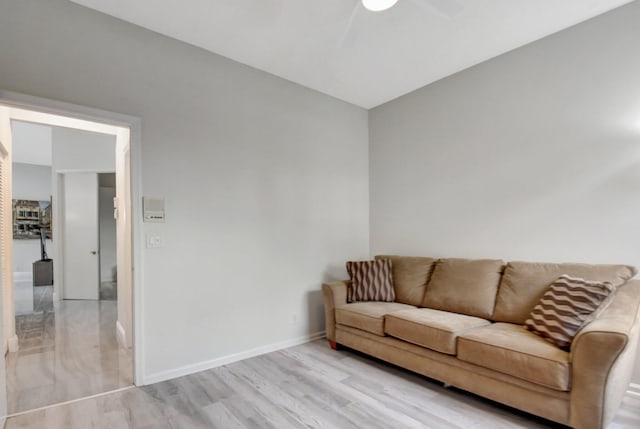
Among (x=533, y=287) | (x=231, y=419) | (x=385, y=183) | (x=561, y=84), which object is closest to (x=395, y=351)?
(x=533, y=287)

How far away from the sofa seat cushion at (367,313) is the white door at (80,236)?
514 cm

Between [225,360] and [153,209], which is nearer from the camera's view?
[153,209]

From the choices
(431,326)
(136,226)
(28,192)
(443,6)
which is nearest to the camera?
(443,6)

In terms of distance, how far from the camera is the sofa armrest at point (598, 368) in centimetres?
170

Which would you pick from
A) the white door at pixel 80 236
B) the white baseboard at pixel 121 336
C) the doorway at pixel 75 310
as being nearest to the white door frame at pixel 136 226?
the doorway at pixel 75 310

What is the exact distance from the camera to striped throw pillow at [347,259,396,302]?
3.45 metres

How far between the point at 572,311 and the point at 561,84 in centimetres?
194

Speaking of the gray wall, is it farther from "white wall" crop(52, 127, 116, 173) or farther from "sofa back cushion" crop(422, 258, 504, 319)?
"white wall" crop(52, 127, 116, 173)

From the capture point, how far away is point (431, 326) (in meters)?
2.51

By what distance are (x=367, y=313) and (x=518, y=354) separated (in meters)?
1.28

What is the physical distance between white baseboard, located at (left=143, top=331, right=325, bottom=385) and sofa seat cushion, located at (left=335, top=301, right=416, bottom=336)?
603 millimetres

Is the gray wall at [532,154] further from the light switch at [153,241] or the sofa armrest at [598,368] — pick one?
the light switch at [153,241]

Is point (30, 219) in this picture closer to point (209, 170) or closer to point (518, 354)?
point (209, 170)

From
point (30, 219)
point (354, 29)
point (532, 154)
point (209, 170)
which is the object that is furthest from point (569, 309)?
point (30, 219)
